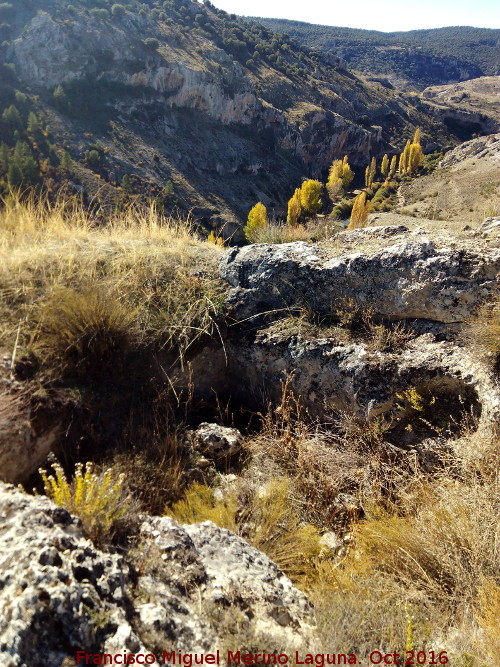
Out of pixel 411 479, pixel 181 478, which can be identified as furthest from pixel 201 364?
pixel 411 479

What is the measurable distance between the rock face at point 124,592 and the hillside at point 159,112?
1643 inches

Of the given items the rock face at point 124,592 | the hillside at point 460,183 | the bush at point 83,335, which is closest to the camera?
the rock face at point 124,592

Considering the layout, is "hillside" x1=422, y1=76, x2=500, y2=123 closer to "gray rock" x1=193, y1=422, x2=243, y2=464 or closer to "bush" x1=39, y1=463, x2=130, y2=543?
"gray rock" x1=193, y1=422, x2=243, y2=464

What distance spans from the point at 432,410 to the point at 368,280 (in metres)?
1.40

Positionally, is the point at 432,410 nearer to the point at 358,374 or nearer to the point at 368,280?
the point at 358,374

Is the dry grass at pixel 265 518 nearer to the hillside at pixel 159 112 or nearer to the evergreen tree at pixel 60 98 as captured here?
the hillside at pixel 159 112

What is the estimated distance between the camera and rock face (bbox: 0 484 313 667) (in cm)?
141

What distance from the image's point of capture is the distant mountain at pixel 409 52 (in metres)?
158

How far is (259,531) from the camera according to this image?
102 inches

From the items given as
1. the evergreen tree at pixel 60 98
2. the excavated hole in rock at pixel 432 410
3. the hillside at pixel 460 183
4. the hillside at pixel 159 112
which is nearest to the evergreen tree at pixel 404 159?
the hillside at pixel 460 183

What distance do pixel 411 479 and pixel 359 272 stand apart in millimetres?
2050

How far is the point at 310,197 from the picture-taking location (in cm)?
5188

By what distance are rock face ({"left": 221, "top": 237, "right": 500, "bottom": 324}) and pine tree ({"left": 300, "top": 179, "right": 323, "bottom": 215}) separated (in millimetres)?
51168

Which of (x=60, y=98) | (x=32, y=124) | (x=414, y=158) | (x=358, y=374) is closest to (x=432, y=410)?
(x=358, y=374)
